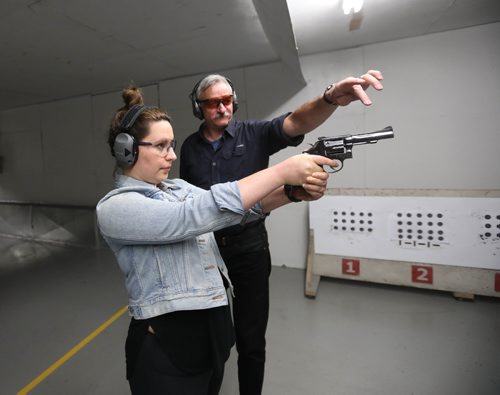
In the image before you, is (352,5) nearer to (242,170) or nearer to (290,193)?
(242,170)

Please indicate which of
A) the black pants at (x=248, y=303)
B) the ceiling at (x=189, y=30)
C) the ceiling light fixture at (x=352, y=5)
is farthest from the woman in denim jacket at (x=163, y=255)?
the ceiling light fixture at (x=352, y=5)

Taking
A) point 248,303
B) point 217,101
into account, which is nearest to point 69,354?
point 248,303

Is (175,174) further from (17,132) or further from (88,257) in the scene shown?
(17,132)

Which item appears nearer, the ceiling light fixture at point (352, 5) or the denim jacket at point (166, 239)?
the denim jacket at point (166, 239)

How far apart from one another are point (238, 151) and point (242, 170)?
0.34 ft

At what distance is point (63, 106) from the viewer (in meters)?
4.49

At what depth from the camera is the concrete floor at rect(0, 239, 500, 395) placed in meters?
1.68

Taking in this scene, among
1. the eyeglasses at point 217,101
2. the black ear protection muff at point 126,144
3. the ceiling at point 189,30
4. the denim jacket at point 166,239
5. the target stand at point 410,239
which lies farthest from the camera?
the target stand at point 410,239

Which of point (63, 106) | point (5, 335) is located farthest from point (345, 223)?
point (63, 106)

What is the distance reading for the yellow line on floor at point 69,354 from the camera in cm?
173

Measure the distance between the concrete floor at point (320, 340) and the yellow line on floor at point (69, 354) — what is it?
2 cm

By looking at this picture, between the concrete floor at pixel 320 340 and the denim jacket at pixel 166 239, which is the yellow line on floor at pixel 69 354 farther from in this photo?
the denim jacket at pixel 166 239

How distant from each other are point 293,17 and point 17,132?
18.3 feet

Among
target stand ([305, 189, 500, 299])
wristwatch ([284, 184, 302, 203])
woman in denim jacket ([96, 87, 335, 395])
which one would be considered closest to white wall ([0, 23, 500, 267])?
target stand ([305, 189, 500, 299])
